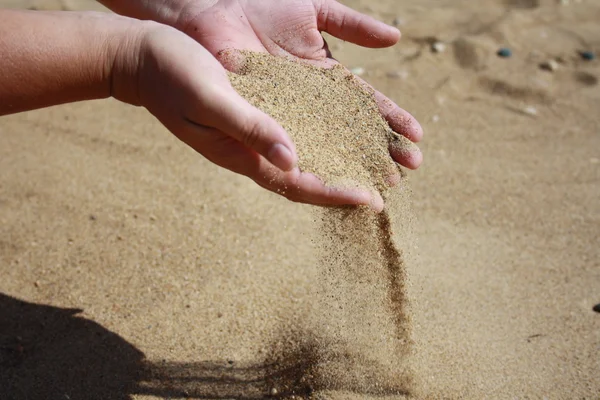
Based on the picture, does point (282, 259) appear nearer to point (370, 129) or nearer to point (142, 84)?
point (370, 129)

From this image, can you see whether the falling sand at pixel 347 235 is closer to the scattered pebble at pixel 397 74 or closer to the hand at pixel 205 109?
the hand at pixel 205 109

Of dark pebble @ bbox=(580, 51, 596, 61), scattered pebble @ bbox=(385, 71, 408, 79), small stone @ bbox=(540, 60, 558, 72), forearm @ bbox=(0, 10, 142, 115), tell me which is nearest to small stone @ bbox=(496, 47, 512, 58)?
small stone @ bbox=(540, 60, 558, 72)

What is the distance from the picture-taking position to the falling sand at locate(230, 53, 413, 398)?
1.91 meters

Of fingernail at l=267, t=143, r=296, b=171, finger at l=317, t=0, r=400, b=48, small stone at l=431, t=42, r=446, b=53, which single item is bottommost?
small stone at l=431, t=42, r=446, b=53

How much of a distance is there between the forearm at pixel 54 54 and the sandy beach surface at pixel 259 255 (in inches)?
31.8

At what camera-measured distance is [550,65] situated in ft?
12.7

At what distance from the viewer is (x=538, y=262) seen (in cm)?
261

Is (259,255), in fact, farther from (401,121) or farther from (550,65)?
(550,65)

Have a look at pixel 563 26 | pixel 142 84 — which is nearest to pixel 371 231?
pixel 142 84

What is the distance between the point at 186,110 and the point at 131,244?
102cm

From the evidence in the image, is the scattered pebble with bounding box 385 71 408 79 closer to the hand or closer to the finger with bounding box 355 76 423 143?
the finger with bounding box 355 76 423 143

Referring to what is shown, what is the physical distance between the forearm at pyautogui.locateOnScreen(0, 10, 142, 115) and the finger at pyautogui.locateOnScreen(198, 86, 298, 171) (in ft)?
1.31

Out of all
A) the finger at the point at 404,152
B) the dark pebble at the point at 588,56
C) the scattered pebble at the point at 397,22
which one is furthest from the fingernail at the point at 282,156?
the dark pebble at the point at 588,56

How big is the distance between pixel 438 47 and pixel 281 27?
2.04m
